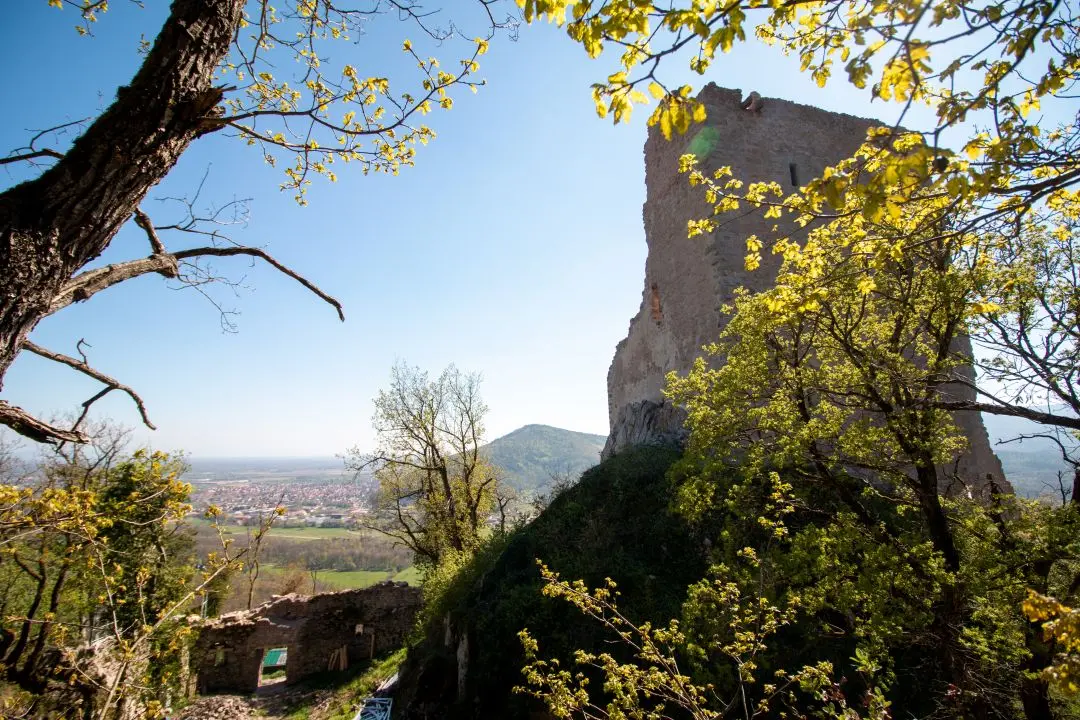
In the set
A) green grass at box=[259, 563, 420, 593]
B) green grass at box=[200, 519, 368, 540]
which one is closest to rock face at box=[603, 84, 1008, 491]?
green grass at box=[259, 563, 420, 593]

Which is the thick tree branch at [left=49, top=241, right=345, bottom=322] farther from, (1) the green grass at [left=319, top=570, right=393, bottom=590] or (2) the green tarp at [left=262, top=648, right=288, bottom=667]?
(1) the green grass at [left=319, top=570, right=393, bottom=590]

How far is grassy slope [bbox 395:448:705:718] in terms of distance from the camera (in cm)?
772

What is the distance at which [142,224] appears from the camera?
249 centimetres

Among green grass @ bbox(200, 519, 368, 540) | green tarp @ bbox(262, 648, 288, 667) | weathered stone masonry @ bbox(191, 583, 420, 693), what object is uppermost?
weathered stone masonry @ bbox(191, 583, 420, 693)

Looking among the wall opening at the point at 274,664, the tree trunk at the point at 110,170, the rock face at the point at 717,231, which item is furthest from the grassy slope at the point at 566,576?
the wall opening at the point at 274,664

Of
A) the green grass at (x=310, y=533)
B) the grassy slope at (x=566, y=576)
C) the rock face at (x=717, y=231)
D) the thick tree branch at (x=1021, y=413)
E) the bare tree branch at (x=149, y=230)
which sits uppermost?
the rock face at (x=717, y=231)

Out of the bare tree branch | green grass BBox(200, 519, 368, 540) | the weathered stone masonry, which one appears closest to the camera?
the bare tree branch

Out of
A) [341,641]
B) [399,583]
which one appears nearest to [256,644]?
[341,641]

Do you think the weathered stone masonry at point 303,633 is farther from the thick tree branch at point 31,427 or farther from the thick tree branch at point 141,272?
the thick tree branch at point 141,272

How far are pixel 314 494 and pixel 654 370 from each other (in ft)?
472

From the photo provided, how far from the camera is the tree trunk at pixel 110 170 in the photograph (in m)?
1.73

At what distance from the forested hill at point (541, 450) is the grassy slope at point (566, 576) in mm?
121390

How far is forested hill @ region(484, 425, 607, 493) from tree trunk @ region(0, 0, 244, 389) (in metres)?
131

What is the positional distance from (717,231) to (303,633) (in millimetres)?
20056
